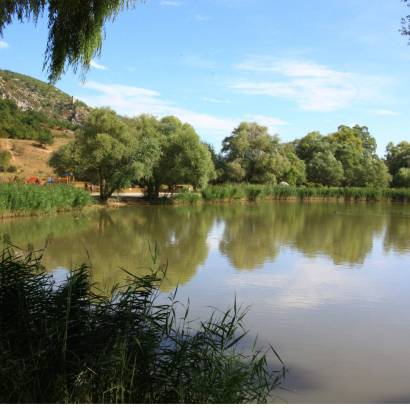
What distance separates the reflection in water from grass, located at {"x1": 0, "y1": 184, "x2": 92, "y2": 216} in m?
0.76

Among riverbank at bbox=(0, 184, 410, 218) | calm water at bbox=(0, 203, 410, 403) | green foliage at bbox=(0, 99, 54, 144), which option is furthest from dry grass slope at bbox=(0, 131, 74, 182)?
calm water at bbox=(0, 203, 410, 403)

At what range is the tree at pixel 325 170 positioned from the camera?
54.0 meters

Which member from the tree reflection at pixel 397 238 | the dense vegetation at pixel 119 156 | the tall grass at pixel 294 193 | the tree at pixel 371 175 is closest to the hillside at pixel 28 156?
the dense vegetation at pixel 119 156

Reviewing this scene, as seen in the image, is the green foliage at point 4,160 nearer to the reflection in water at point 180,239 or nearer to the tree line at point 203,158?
the tree line at point 203,158

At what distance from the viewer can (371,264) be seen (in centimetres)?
1275

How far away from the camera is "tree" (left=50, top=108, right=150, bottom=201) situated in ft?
92.6

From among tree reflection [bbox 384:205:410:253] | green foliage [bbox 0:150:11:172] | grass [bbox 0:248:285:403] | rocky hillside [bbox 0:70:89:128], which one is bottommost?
tree reflection [bbox 384:205:410:253]

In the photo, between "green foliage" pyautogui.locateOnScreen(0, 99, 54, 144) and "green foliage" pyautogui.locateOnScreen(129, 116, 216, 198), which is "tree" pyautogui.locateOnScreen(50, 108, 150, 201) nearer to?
"green foliage" pyautogui.locateOnScreen(129, 116, 216, 198)

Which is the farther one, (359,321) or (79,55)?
(359,321)

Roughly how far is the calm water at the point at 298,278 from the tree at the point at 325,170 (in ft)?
107

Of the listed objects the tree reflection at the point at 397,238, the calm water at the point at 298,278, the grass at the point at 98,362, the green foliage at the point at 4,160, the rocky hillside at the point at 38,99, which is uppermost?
the rocky hillside at the point at 38,99

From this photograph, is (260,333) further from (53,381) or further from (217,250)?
(217,250)

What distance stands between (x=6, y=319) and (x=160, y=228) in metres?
15.6

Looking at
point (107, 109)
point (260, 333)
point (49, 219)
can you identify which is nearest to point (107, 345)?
point (260, 333)
